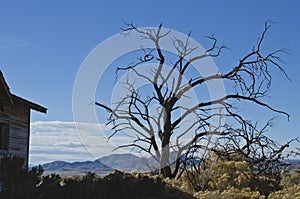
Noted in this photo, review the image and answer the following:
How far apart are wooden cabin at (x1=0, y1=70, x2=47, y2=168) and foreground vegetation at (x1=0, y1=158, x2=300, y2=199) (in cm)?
447

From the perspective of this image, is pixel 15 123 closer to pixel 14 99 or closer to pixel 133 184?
pixel 14 99

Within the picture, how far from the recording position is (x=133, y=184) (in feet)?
40.6

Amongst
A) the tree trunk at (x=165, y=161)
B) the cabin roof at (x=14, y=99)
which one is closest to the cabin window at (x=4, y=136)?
the cabin roof at (x=14, y=99)

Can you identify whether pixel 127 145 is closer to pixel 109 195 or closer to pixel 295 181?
pixel 295 181

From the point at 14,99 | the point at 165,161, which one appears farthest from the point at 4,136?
the point at 165,161

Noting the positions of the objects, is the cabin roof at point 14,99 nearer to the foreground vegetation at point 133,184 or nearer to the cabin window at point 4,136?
the cabin window at point 4,136

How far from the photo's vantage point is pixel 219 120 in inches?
709

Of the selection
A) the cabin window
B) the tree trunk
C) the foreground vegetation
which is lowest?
the foreground vegetation

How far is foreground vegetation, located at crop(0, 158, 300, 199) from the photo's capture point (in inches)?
402

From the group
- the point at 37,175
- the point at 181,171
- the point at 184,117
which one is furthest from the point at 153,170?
the point at 37,175

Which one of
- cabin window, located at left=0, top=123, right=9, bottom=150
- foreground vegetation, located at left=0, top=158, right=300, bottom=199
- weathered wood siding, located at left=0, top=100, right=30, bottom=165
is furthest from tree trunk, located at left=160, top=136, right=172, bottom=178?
cabin window, located at left=0, top=123, right=9, bottom=150

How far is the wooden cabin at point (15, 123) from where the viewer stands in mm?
16031

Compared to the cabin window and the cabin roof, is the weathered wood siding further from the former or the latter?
the cabin roof

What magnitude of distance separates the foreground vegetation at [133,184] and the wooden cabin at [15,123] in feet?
14.7
